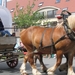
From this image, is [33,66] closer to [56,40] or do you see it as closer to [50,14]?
[56,40]

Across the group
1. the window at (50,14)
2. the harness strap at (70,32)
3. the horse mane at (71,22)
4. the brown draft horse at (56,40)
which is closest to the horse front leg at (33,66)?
the brown draft horse at (56,40)

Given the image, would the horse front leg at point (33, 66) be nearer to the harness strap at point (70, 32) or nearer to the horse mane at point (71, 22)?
the harness strap at point (70, 32)

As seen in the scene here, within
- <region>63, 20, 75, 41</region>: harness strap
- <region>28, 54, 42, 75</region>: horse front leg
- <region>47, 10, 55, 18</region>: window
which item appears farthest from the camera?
<region>47, 10, 55, 18</region>: window

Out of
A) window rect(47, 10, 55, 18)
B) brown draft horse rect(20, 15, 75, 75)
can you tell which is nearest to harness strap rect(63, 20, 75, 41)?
brown draft horse rect(20, 15, 75, 75)

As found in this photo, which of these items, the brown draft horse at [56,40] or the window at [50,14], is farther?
the window at [50,14]

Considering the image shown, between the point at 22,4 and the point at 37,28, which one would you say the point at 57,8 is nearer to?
the point at 22,4

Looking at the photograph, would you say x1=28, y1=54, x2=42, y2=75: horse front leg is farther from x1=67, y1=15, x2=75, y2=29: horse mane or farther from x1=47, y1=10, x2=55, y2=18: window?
x1=47, y1=10, x2=55, y2=18: window

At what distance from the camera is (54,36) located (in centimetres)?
677

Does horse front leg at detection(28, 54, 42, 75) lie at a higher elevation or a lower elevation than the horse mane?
lower

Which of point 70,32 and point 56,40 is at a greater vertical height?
point 70,32

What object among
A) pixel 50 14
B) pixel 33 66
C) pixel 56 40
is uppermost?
pixel 56 40

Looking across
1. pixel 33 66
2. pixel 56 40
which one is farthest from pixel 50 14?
pixel 56 40

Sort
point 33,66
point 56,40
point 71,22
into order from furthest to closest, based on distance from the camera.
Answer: point 33,66, point 56,40, point 71,22

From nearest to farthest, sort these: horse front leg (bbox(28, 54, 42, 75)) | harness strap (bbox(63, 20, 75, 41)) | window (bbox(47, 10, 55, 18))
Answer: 1. harness strap (bbox(63, 20, 75, 41))
2. horse front leg (bbox(28, 54, 42, 75))
3. window (bbox(47, 10, 55, 18))
